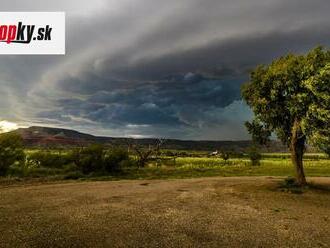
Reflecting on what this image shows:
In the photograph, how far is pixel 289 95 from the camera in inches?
1394

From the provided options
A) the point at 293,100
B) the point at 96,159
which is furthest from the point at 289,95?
the point at 96,159

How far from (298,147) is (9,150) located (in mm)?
32252

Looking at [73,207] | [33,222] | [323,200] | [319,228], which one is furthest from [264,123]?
[33,222]

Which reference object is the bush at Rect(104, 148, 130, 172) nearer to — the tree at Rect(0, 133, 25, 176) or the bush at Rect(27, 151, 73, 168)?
the bush at Rect(27, 151, 73, 168)

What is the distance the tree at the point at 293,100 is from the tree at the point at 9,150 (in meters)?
27.5

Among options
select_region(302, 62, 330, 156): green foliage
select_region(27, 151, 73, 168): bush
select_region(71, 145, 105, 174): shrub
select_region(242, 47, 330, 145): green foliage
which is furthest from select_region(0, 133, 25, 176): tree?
select_region(302, 62, 330, 156): green foliage

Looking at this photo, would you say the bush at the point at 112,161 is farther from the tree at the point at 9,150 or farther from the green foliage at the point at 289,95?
the green foliage at the point at 289,95

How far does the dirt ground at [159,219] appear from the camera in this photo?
15453mm

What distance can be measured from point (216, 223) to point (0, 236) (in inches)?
391

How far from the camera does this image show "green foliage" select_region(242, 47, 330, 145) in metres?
32.3

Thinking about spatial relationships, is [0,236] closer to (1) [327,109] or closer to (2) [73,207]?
(2) [73,207]

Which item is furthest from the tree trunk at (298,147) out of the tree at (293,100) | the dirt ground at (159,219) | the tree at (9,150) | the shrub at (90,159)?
the tree at (9,150)

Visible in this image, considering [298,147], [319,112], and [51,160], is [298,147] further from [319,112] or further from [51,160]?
[51,160]

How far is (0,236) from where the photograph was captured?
15.0 meters
